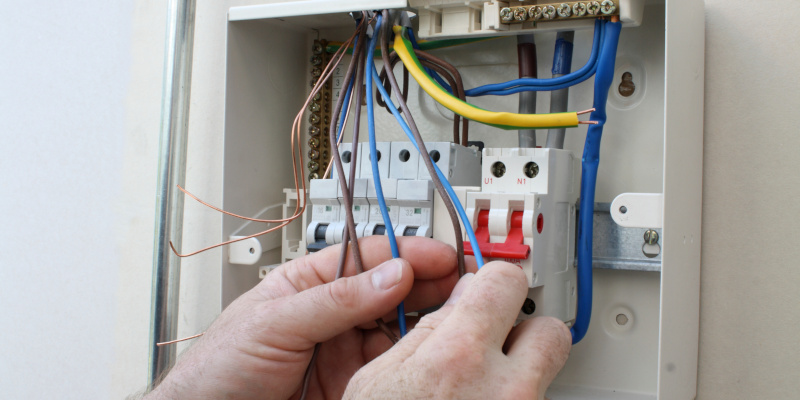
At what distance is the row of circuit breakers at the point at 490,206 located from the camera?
0.72 meters

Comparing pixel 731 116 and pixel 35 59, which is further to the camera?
pixel 35 59

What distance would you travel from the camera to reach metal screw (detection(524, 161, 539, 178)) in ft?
2.46

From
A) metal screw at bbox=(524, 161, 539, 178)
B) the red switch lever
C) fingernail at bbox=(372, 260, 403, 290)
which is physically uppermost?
metal screw at bbox=(524, 161, 539, 178)

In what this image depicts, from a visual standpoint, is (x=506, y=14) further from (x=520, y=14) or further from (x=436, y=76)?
(x=436, y=76)

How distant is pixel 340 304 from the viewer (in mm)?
683

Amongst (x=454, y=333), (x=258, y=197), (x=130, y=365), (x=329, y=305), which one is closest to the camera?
(x=454, y=333)

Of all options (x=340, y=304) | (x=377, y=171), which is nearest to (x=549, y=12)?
(x=377, y=171)

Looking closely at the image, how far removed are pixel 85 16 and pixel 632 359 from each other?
1140mm

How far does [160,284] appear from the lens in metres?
1.02

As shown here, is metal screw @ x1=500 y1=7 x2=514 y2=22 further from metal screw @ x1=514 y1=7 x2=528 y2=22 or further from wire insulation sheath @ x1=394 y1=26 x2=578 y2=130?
wire insulation sheath @ x1=394 y1=26 x2=578 y2=130

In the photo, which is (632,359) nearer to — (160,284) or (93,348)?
(160,284)

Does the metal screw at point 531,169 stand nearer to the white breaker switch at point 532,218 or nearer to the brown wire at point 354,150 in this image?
the white breaker switch at point 532,218

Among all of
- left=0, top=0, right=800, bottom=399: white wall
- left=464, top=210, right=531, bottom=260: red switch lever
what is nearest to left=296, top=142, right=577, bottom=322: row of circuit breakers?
left=464, top=210, right=531, bottom=260: red switch lever

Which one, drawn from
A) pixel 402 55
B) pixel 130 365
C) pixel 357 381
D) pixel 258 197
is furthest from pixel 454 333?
pixel 130 365
